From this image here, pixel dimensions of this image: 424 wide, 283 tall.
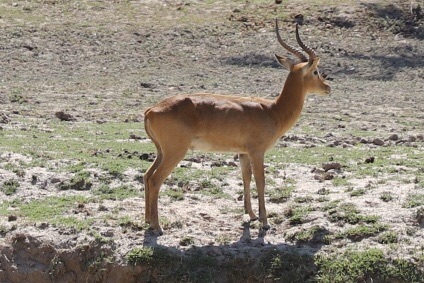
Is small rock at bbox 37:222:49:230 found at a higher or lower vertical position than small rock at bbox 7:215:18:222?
lower

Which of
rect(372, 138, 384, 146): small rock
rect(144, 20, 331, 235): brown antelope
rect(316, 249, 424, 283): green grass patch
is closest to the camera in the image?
rect(316, 249, 424, 283): green grass patch

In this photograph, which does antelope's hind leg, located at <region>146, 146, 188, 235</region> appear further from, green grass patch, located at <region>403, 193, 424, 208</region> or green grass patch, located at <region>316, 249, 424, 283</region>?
green grass patch, located at <region>403, 193, 424, 208</region>

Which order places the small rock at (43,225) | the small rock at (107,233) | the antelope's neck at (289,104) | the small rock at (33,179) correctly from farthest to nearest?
the small rock at (33,179)
the antelope's neck at (289,104)
the small rock at (43,225)
the small rock at (107,233)

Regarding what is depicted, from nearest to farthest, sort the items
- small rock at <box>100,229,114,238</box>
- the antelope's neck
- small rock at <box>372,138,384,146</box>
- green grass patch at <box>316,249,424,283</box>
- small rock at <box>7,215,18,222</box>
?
1. green grass patch at <box>316,249,424,283</box>
2. small rock at <box>100,229,114,238</box>
3. small rock at <box>7,215,18,222</box>
4. the antelope's neck
5. small rock at <box>372,138,384,146</box>

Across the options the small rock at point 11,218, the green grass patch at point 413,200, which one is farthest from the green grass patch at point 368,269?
the small rock at point 11,218

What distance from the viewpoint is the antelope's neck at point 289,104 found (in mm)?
10625

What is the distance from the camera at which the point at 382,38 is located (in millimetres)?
26172

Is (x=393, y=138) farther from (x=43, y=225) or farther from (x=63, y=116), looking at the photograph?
(x=43, y=225)

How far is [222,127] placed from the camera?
10109mm

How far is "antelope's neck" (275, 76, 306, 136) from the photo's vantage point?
10625 mm

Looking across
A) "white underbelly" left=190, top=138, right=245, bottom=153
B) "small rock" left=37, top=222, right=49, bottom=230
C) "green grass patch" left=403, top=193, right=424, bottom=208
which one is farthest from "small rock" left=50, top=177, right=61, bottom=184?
"green grass patch" left=403, top=193, right=424, bottom=208

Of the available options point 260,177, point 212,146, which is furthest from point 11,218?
point 260,177

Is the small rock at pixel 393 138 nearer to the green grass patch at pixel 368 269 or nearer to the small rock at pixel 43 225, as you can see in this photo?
the green grass patch at pixel 368 269

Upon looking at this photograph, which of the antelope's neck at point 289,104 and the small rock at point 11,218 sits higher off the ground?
the antelope's neck at point 289,104
